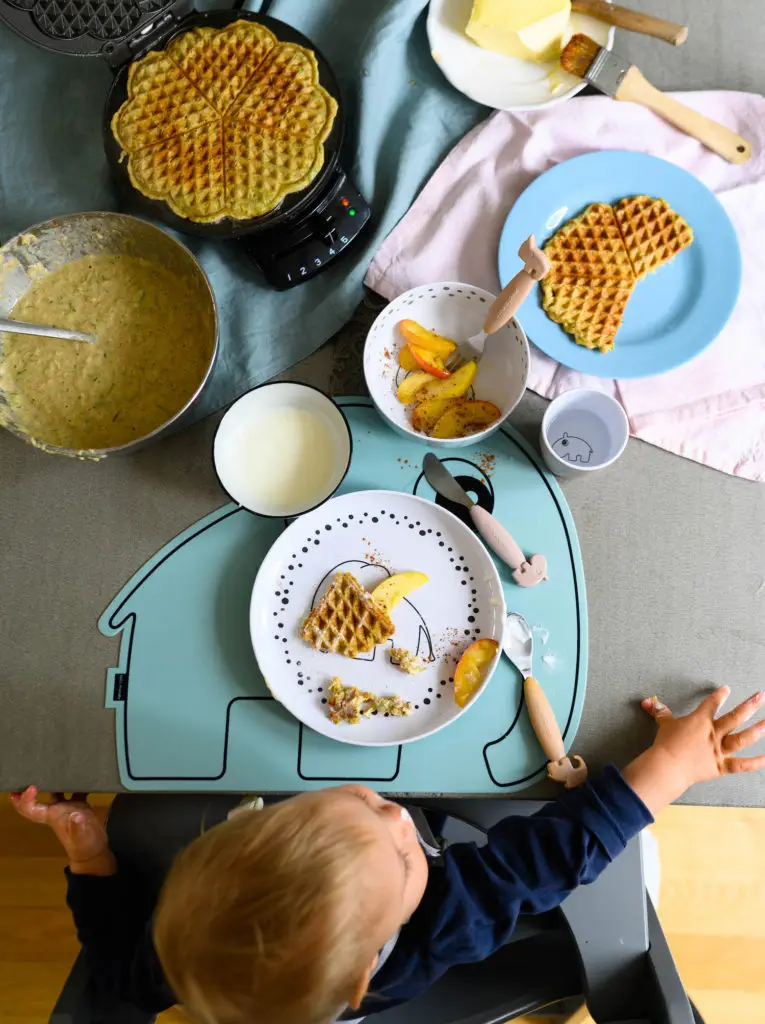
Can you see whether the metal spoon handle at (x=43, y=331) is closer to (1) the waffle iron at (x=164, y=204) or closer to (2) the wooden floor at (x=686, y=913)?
(1) the waffle iron at (x=164, y=204)

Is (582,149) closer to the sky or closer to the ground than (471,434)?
closer to the sky

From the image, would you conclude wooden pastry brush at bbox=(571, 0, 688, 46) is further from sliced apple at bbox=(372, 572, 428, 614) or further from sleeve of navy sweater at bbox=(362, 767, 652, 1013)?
sleeve of navy sweater at bbox=(362, 767, 652, 1013)

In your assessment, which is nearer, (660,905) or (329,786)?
(329,786)

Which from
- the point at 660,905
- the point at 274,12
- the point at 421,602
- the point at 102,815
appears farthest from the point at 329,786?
the point at 274,12

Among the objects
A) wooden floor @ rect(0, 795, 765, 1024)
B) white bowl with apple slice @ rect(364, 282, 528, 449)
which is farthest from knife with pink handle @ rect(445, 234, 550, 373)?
wooden floor @ rect(0, 795, 765, 1024)

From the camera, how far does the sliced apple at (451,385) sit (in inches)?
36.9

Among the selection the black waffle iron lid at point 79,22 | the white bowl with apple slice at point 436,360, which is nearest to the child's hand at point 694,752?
the white bowl with apple slice at point 436,360

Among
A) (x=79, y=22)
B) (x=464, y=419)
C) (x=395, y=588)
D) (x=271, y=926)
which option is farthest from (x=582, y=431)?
(x=79, y=22)

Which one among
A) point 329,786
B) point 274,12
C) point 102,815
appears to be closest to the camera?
point 329,786

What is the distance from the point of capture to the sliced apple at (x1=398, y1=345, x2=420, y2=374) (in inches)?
37.2

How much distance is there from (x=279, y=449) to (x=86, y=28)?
1.70 feet

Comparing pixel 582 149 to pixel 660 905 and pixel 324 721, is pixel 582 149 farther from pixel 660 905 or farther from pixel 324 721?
pixel 660 905

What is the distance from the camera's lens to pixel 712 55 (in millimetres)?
1069

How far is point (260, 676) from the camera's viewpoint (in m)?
0.92
